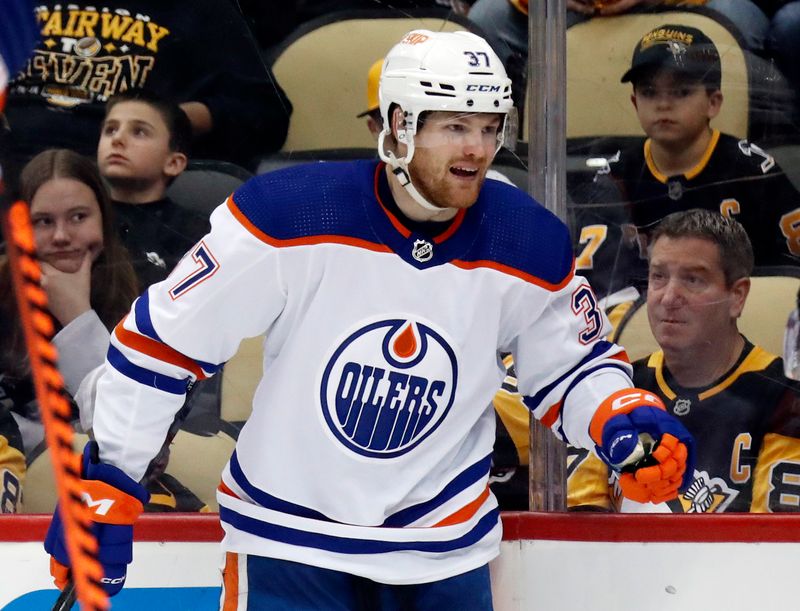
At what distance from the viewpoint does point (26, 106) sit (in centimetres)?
249

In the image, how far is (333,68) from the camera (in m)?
2.56

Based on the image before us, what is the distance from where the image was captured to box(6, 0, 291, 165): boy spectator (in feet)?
8.18

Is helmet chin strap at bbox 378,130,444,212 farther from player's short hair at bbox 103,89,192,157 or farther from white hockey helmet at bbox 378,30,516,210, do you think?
player's short hair at bbox 103,89,192,157

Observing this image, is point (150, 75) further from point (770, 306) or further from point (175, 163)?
point (770, 306)

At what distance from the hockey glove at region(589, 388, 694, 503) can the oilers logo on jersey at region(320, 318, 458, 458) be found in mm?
271

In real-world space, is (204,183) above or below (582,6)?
below

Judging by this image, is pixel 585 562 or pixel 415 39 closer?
pixel 415 39

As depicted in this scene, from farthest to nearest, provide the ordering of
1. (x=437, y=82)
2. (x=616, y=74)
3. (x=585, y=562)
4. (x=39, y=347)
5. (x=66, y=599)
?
(x=616, y=74), (x=585, y=562), (x=66, y=599), (x=437, y=82), (x=39, y=347)

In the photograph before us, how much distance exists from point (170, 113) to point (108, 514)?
2.87ft

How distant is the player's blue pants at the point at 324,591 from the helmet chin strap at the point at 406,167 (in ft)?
1.90

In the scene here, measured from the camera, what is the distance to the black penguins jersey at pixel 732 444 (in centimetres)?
244

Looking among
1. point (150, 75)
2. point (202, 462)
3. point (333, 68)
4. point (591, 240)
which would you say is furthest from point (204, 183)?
point (591, 240)

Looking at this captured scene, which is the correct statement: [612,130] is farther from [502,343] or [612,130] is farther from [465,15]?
[502,343]

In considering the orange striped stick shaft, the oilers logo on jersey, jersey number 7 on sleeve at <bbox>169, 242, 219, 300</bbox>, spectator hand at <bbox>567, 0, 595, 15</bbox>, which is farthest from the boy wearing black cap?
the orange striped stick shaft
